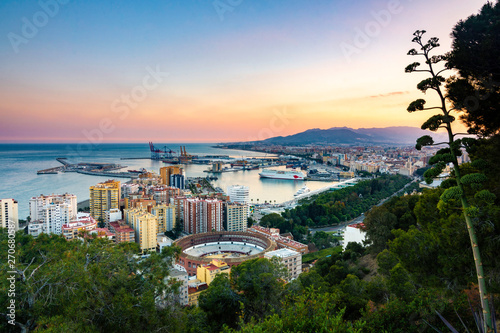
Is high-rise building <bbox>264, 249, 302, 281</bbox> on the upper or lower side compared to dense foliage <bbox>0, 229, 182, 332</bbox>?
lower

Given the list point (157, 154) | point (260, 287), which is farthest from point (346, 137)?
point (260, 287)

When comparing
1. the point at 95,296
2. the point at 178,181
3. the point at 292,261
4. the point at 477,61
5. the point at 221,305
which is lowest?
the point at 292,261

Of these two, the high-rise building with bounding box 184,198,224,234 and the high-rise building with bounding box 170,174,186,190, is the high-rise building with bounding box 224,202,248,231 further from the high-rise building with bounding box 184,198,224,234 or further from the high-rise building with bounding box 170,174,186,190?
the high-rise building with bounding box 170,174,186,190

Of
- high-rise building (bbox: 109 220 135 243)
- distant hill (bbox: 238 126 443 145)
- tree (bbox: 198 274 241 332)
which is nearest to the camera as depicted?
tree (bbox: 198 274 241 332)

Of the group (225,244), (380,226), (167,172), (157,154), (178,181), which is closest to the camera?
(380,226)

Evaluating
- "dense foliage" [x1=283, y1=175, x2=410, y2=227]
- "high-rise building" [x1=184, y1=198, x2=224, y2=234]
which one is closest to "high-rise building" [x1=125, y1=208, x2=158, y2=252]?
"high-rise building" [x1=184, y1=198, x2=224, y2=234]

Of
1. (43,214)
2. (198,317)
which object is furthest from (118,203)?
(198,317)

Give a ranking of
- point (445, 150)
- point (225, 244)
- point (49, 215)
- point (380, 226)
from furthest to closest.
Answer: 1. point (49, 215)
2. point (225, 244)
3. point (380, 226)
4. point (445, 150)

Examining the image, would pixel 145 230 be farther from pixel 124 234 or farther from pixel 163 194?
pixel 163 194

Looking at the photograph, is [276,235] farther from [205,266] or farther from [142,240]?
[142,240]
